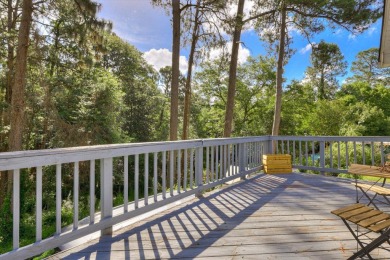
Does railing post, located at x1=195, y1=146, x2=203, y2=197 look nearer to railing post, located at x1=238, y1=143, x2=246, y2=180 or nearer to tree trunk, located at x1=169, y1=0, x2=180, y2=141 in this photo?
railing post, located at x1=238, y1=143, x2=246, y2=180

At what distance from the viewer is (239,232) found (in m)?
2.72

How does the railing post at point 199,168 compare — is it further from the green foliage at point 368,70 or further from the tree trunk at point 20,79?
the green foliage at point 368,70

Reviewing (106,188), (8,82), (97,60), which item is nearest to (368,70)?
(97,60)

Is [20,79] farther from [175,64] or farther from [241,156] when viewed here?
[241,156]

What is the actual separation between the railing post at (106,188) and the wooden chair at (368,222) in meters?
2.02

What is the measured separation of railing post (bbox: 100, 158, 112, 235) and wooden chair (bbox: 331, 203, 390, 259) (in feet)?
6.61

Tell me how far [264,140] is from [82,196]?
9914 mm

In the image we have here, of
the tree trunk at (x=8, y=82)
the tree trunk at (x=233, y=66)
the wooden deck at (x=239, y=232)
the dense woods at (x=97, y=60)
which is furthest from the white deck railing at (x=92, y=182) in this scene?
the tree trunk at (x=8, y=82)

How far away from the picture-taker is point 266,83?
68.7 ft

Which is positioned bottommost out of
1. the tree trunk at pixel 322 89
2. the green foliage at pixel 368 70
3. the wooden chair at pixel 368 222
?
the wooden chair at pixel 368 222

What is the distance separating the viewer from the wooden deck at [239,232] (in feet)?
7.34

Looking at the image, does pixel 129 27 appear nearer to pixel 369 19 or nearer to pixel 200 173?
pixel 369 19

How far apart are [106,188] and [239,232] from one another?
140 cm

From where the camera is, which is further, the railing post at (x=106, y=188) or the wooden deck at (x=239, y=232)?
the railing post at (x=106, y=188)
